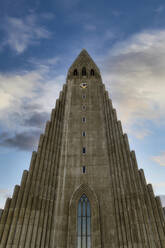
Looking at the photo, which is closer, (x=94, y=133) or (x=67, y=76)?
(x=94, y=133)

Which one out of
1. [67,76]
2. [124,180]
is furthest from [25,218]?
[67,76]

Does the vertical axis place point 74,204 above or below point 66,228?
above

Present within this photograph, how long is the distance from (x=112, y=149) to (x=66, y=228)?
13923mm

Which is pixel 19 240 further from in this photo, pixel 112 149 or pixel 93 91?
pixel 93 91

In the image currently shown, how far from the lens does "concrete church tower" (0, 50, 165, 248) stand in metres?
21.7

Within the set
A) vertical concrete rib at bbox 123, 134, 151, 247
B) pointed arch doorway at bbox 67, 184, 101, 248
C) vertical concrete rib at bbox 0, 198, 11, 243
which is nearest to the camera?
vertical concrete rib at bbox 123, 134, 151, 247

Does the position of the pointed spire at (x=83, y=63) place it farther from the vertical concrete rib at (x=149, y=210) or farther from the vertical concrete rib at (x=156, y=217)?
the vertical concrete rib at (x=156, y=217)

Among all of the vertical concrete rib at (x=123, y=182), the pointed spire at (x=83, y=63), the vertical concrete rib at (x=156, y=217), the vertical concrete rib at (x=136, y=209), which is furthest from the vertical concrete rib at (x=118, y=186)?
the pointed spire at (x=83, y=63)

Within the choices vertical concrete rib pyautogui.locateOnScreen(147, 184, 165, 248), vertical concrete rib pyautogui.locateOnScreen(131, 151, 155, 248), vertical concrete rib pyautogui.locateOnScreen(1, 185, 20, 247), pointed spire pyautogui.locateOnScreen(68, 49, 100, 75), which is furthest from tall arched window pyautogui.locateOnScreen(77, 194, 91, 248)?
pointed spire pyautogui.locateOnScreen(68, 49, 100, 75)

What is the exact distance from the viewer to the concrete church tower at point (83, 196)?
71.3 feet

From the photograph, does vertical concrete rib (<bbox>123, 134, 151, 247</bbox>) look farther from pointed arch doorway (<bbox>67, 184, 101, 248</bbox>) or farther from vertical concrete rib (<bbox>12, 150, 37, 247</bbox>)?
vertical concrete rib (<bbox>12, 150, 37, 247</bbox>)

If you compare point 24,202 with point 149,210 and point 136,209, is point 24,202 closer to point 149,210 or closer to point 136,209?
point 136,209

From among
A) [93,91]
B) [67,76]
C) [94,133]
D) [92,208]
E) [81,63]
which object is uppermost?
[81,63]

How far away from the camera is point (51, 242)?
22.0m
